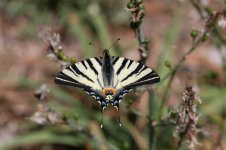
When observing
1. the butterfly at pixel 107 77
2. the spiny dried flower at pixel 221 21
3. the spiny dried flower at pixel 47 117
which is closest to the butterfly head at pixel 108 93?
the butterfly at pixel 107 77

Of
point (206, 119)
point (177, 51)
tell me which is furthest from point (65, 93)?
point (177, 51)

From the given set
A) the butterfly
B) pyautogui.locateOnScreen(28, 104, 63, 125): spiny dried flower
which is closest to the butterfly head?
the butterfly

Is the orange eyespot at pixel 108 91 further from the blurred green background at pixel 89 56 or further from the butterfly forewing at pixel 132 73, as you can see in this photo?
the blurred green background at pixel 89 56

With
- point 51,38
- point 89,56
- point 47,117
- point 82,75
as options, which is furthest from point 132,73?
point 89,56

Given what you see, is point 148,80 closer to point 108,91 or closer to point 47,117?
point 108,91

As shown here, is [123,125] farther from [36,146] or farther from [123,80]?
[123,80]

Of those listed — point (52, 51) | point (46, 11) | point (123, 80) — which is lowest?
point (123, 80)

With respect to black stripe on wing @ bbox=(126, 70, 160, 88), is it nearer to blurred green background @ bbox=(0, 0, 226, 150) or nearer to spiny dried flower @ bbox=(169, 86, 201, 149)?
spiny dried flower @ bbox=(169, 86, 201, 149)
